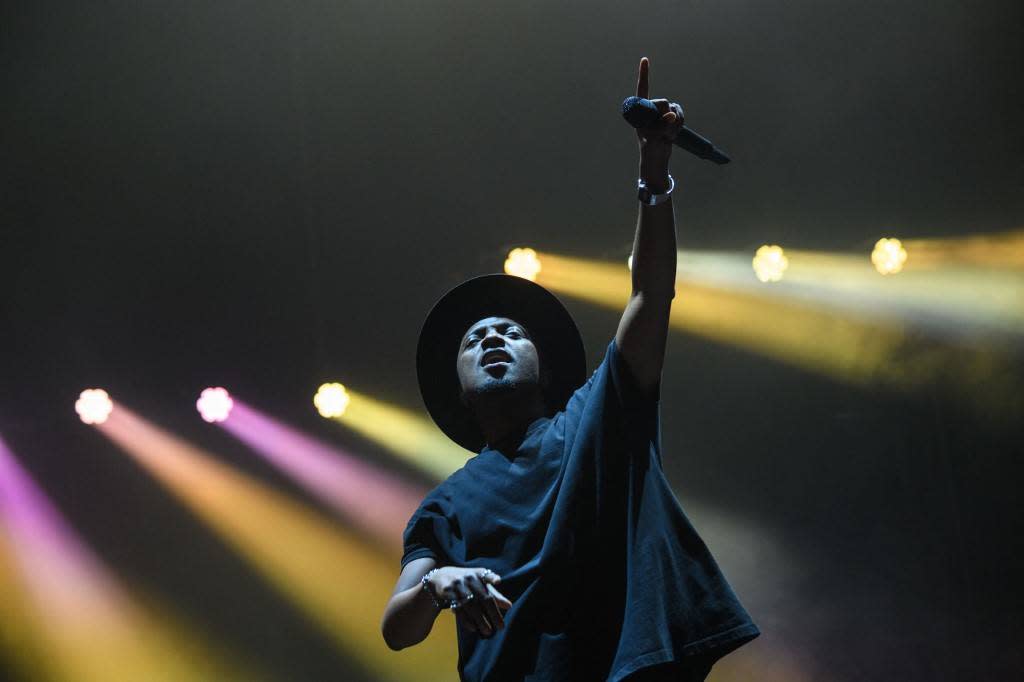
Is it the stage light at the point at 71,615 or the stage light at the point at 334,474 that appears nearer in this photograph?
the stage light at the point at 71,615

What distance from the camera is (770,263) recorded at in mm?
5027

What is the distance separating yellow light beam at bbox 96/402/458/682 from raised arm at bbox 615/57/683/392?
3485 millimetres

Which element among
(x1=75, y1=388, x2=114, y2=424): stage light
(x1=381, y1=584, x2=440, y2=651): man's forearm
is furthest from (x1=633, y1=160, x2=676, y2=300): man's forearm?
(x1=75, y1=388, x2=114, y2=424): stage light

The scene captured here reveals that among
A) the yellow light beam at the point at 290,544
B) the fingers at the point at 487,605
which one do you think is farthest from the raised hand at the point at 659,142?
the yellow light beam at the point at 290,544

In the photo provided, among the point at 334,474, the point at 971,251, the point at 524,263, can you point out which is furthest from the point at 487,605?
the point at 971,251

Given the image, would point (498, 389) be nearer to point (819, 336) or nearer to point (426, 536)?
point (426, 536)

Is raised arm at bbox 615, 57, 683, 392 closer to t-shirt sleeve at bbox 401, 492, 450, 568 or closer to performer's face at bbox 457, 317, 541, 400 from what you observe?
performer's face at bbox 457, 317, 541, 400

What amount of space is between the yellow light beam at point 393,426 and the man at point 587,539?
3.08 m

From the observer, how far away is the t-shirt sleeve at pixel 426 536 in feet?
6.64

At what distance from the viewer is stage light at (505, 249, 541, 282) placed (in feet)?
16.6

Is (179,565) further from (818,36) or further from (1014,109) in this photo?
(1014,109)

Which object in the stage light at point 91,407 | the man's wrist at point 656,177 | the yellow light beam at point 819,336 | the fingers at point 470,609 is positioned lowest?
the fingers at point 470,609

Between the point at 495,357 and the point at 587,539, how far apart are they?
685 mm

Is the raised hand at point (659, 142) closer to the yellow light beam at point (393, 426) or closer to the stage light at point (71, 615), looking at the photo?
the yellow light beam at point (393, 426)
